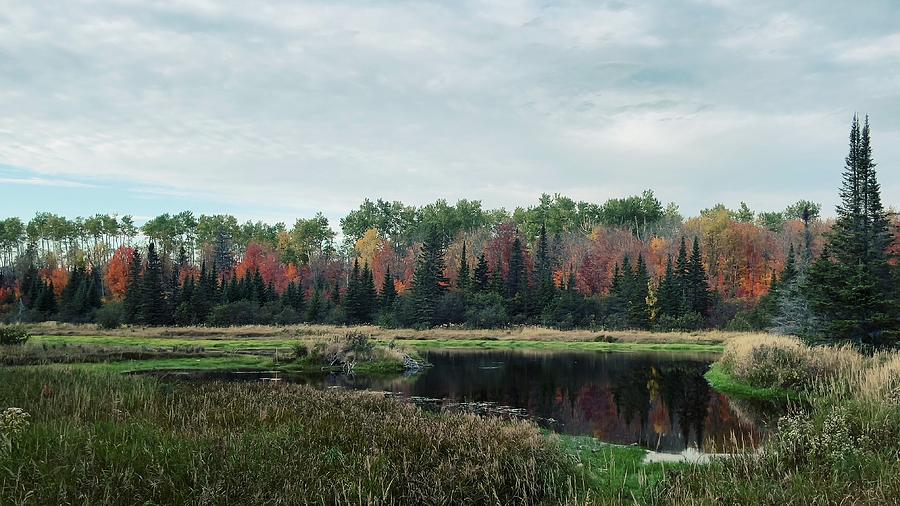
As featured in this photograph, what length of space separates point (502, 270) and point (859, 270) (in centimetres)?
7141

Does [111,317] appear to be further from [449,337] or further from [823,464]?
[823,464]

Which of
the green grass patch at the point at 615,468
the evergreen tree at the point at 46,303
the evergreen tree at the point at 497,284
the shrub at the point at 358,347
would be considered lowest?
the green grass patch at the point at 615,468

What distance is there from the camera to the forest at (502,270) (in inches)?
Answer: 1399

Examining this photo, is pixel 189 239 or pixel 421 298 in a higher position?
pixel 189 239

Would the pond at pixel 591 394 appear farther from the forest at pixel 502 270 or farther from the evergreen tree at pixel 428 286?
the evergreen tree at pixel 428 286

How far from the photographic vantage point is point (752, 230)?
10300cm

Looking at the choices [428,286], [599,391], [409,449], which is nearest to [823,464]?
[409,449]

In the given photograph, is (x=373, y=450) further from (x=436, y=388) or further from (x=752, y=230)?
(x=752, y=230)

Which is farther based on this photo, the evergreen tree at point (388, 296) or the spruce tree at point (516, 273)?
the spruce tree at point (516, 273)

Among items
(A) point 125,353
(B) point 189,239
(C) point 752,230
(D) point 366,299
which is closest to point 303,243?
(B) point 189,239

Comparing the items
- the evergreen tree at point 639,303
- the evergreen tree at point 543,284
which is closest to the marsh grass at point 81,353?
the evergreen tree at point 543,284

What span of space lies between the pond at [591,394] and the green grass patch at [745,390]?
0.60 m

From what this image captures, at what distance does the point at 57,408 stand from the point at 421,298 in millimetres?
65261

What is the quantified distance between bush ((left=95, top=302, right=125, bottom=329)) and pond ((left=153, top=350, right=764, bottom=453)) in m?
41.0
